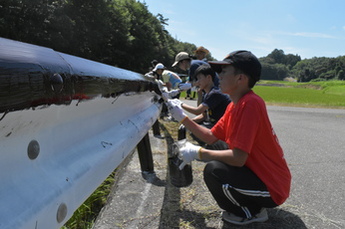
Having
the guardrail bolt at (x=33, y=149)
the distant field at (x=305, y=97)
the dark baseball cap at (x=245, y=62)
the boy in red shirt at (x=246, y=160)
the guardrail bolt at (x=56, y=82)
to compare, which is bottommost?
the distant field at (x=305, y=97)

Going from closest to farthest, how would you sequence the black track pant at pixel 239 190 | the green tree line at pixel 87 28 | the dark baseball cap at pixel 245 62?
the black track pant at pixel 239 190 < the dark baseball cap at pixel 245 62 < the green tree line at pixel 87 28

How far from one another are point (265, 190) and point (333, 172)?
5.75 ft

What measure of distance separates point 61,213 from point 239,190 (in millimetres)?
1678

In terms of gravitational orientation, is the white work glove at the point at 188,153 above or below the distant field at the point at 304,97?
above

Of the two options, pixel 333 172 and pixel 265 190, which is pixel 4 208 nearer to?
pixel 265 190

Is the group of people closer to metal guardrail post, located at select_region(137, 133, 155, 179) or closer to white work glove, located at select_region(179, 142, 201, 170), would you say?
white work glove, located at select_region(179, 142, 201, 170)

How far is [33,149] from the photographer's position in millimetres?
887

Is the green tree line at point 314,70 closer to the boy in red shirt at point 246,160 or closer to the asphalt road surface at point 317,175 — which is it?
the asphalt road surface at point 317,175

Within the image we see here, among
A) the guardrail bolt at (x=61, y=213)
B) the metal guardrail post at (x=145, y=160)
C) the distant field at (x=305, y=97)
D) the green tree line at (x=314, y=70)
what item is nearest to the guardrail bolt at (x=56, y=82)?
the guardrail bolt at (x=61, y=213)

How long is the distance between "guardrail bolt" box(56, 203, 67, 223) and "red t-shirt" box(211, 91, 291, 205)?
1556 millimetres

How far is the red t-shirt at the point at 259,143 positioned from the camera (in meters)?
2.32

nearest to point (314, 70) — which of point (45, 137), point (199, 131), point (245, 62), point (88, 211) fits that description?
point (199, 131)

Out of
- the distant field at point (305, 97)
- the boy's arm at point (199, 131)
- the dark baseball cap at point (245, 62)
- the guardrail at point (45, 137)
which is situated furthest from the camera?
the distant field at point (305, 97)

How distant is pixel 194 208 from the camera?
253 centimetres
